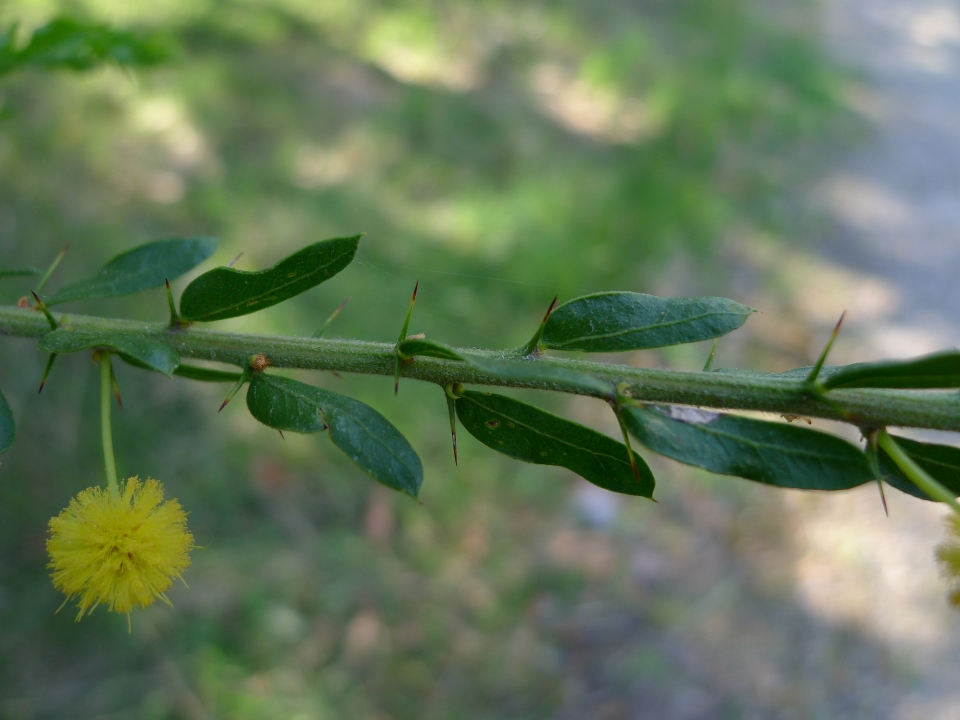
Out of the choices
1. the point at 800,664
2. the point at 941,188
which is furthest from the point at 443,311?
the point at 941,188

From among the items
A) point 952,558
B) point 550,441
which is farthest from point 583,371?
point 952,558

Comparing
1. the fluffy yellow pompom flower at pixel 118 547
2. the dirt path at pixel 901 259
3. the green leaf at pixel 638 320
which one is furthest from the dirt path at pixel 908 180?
the fluffy yellow pompom flower at pixel 118 547

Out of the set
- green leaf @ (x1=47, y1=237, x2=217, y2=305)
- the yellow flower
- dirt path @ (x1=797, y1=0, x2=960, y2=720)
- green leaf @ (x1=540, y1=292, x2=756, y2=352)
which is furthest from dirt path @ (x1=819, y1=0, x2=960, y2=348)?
green leaf @ (x1=47, y1=237, x2=217, y2=305)

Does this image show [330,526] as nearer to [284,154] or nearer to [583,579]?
[583,579]

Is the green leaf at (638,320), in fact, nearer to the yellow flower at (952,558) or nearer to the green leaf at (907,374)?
the green leaf at (907,374)

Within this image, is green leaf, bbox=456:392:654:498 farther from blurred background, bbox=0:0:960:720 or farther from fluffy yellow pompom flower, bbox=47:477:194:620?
blurred background, bbox=0:0:960:720

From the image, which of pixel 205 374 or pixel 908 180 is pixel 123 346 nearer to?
Result: pixel 205 374
